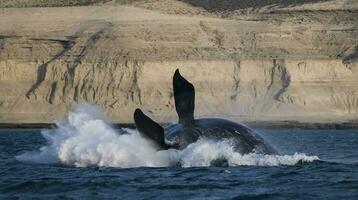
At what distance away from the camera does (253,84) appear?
102 meters

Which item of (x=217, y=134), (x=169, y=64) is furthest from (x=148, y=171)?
(x=169, y=64)

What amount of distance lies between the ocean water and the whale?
7.2 inches

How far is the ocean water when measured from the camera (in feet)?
81.2

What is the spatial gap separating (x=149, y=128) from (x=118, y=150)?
2820mm

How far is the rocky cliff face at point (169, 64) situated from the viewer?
100062 mm

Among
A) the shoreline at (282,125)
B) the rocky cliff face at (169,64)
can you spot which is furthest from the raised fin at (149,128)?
the rocky cliff face at (169,64)

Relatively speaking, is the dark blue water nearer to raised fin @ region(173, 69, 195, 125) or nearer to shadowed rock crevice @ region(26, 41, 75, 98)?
raised fin @ region(173, 69, 195, 125)

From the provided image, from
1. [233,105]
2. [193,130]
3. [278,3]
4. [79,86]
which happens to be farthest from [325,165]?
[278,3]

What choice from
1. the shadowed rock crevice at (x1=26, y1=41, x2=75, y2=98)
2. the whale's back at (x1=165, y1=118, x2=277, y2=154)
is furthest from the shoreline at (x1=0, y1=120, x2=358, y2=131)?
the whale's back at (x1=165, y1=118, x2=277, y2=154)

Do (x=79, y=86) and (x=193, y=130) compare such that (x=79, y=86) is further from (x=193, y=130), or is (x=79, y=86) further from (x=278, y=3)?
(x=193, y=130)

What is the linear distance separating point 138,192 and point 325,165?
7.46 metres

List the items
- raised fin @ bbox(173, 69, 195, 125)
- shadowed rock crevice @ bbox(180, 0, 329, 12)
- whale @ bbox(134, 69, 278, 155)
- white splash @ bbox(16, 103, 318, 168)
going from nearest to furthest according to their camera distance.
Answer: whale @ bbox(134, 69, 278, 155), raised fin @ bbox(173, 69, 195, 125), white splash @ bbox(16, 103, 318, 168), shadowed rock crevice @ bbox(180, 0, 329, 12)

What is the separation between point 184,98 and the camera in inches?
1137

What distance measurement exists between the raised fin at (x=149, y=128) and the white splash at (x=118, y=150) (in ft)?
1.23
